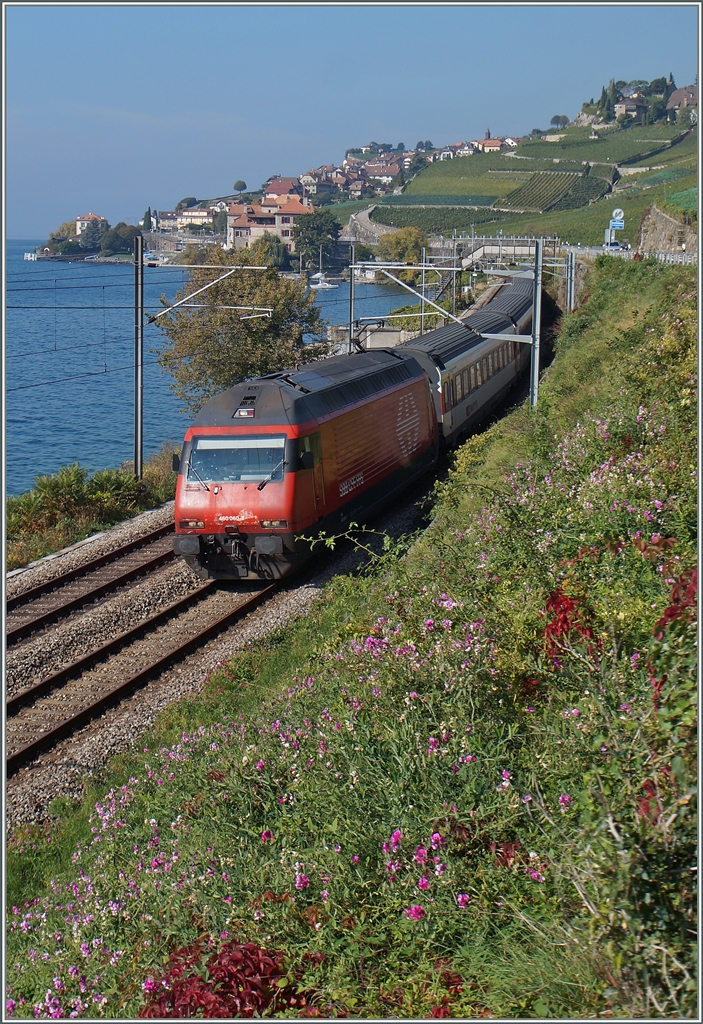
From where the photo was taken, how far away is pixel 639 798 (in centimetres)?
416

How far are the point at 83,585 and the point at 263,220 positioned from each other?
56.3 meters

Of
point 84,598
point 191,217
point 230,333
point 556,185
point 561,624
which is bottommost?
point 84,598

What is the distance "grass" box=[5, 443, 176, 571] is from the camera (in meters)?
18.4

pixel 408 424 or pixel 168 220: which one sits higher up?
pixel 168 220

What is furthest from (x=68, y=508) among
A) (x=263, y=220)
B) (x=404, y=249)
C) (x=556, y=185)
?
(x=556, y=185)

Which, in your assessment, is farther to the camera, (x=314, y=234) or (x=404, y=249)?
(x=314, y=234)

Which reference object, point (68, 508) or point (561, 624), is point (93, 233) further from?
point (561, 624)

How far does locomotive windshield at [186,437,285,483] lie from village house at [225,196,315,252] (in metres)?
31.1

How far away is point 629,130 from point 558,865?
641ft

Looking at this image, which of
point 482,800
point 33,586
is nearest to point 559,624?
point 482,800

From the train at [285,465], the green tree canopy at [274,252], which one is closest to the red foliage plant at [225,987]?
the train at [285,465]

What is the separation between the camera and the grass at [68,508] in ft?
60.3

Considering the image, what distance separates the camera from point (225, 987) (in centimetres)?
467

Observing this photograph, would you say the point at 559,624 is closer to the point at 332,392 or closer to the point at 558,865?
the point at 558,865
